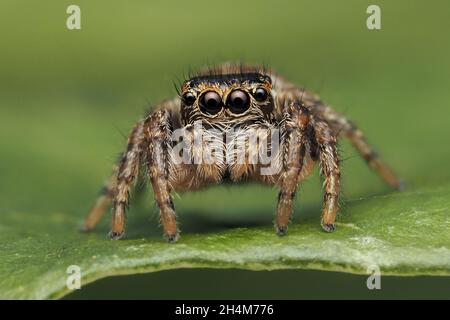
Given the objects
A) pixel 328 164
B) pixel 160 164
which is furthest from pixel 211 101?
pixel 328 164

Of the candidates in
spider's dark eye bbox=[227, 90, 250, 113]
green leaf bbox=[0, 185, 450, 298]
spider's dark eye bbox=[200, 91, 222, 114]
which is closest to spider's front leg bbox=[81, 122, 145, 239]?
green leaf bbox=[0, 185, 450, 298]

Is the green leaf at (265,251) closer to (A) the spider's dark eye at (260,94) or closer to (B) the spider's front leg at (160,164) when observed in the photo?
(B) the spider's front leg at (160,164)

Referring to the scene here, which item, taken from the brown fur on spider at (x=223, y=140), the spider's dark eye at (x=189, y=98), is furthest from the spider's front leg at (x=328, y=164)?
the spider's dark eye at (x=189, y=98)

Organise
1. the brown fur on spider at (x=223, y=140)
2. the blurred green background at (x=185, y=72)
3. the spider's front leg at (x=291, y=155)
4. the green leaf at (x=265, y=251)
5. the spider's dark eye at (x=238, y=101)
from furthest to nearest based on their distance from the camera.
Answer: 1. the blurred green background at (x=185, y=72)
2. the spider's dark eye at (x=238, y=101)
3. the brown fur on spider at (x=223, y=140)
4. the spider's front leg at (x=291, y=155)
5. the green leaf at (x=265, y=251)

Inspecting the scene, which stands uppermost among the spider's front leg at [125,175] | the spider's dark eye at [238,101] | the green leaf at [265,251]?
the spider's dark eye at [238,101]

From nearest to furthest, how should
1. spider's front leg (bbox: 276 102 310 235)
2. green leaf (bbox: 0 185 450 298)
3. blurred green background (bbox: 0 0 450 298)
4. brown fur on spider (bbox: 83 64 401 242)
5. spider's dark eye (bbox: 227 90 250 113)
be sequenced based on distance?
1. green leaf (bbox: 0 185 450 298)
2. spider's front leg (bbox: 276 102 310 235)
3. brown fur on spider (bbox: 83 64 401 242)
4. spider's dark eye (bbox: 227 90 250 113)
5. blurred green background (bbox: 0 0 450 298)

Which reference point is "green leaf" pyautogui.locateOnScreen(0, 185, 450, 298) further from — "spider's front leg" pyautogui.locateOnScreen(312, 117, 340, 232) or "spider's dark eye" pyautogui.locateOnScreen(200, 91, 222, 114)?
"spider's dark eye" pyautogui.locateOnScreen(200, 91, 222, 114)

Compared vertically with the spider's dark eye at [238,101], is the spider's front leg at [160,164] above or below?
below
